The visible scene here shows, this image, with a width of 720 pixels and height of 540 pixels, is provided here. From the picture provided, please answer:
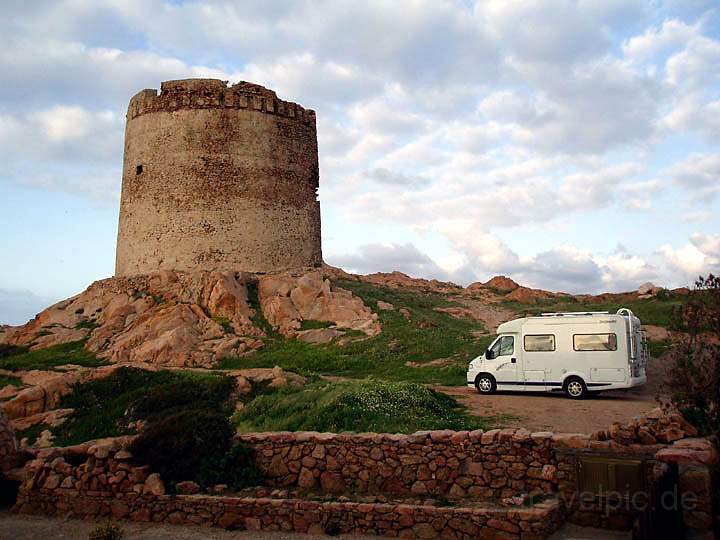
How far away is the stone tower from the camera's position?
2911cm

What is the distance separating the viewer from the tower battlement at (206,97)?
29.9 metres

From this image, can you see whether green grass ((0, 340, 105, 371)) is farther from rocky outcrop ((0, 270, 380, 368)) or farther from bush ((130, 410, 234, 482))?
bush ((130, 410, 234, 482))

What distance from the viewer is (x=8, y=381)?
22.2 meters

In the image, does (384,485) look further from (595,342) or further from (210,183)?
(210,183)

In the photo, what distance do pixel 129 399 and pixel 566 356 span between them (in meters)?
13.0

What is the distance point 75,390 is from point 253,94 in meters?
17.3

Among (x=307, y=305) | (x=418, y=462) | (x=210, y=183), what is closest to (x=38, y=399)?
(x=307, y=305)

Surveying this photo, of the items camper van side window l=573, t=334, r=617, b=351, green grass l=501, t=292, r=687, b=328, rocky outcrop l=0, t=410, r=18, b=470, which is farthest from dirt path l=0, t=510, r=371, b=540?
green grass l=501, t=292, r=687, b=328

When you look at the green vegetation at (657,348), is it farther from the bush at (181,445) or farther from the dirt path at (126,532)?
the dirt path at (126,532)

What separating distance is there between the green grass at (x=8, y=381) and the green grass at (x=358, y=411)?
10695 mm

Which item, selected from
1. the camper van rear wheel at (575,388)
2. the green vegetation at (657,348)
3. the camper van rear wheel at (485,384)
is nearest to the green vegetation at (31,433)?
the camper van rear wheel at (485,384)

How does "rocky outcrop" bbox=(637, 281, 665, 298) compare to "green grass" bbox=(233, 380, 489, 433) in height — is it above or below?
above

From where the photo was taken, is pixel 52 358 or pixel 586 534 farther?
pixel 52 358

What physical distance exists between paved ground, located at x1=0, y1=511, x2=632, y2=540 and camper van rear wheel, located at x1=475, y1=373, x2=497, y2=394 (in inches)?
374
